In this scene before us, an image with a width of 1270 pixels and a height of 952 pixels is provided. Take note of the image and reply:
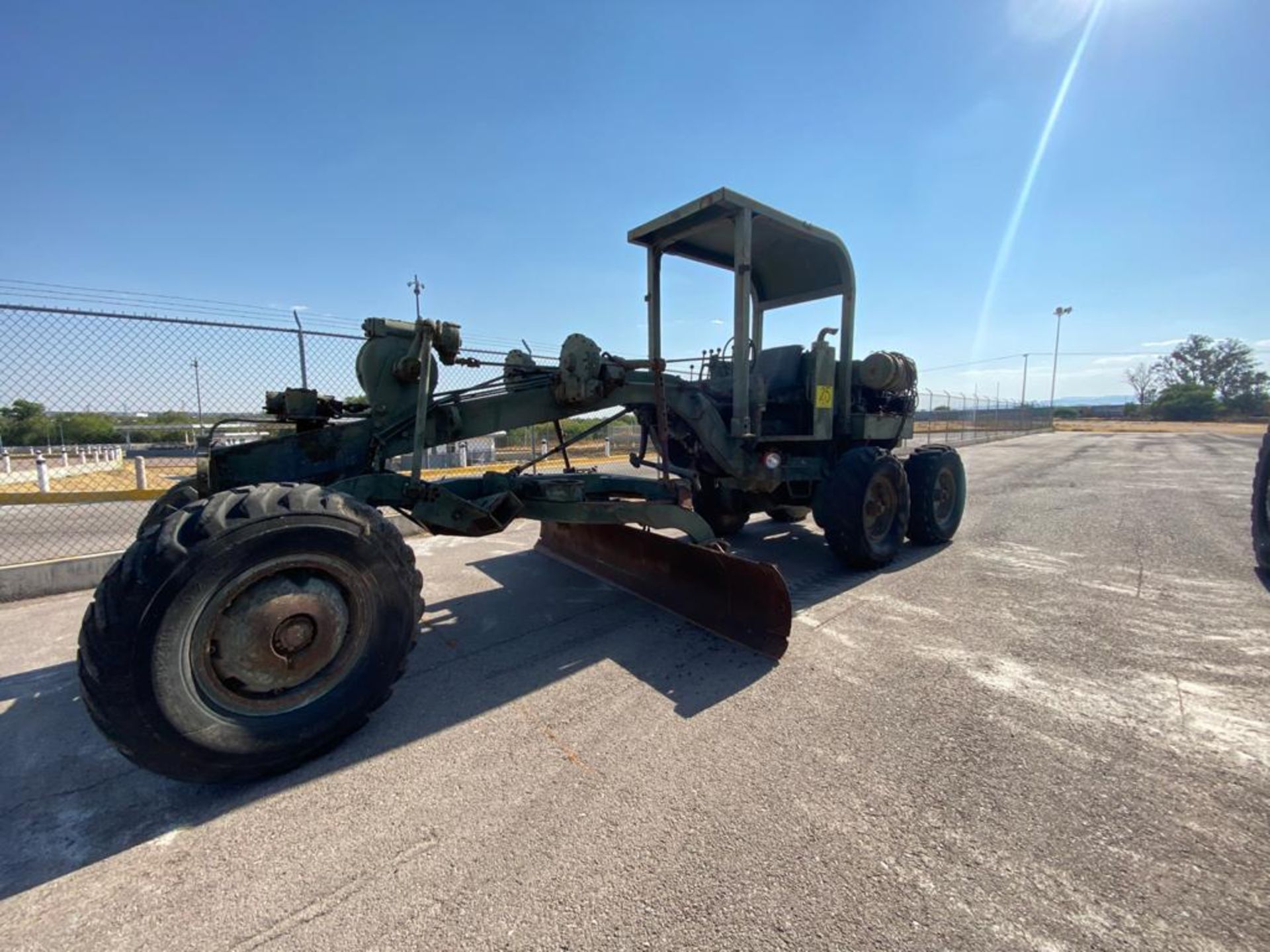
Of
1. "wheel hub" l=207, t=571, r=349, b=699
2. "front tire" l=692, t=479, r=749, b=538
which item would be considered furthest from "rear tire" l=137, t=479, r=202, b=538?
"front tire" l=692, t=479, r=749, b=538

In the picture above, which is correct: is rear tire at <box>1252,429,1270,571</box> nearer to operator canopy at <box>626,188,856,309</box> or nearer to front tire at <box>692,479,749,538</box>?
operator canopy at <box>626,188,856,309</box>

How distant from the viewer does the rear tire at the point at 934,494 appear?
249 inches

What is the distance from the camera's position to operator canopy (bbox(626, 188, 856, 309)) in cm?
457

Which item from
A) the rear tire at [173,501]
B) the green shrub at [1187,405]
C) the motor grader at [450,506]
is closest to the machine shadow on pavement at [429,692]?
the motor grader at [450,506]

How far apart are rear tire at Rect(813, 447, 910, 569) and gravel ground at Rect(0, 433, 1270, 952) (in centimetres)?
117

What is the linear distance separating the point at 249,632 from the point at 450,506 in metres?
1.28

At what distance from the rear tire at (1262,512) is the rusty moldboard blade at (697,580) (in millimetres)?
5072

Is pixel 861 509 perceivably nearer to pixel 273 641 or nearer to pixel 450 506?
pixel 450 506

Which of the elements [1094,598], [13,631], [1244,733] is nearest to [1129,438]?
[1094,598]

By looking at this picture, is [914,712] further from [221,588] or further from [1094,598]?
[221,588]

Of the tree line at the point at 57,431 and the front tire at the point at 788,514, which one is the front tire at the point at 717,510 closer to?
the front tire at the point at 788,514

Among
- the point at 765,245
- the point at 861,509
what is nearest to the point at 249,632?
the point at 861,509

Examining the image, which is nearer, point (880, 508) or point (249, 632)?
point (249, 632)

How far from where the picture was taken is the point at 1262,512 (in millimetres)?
5223
